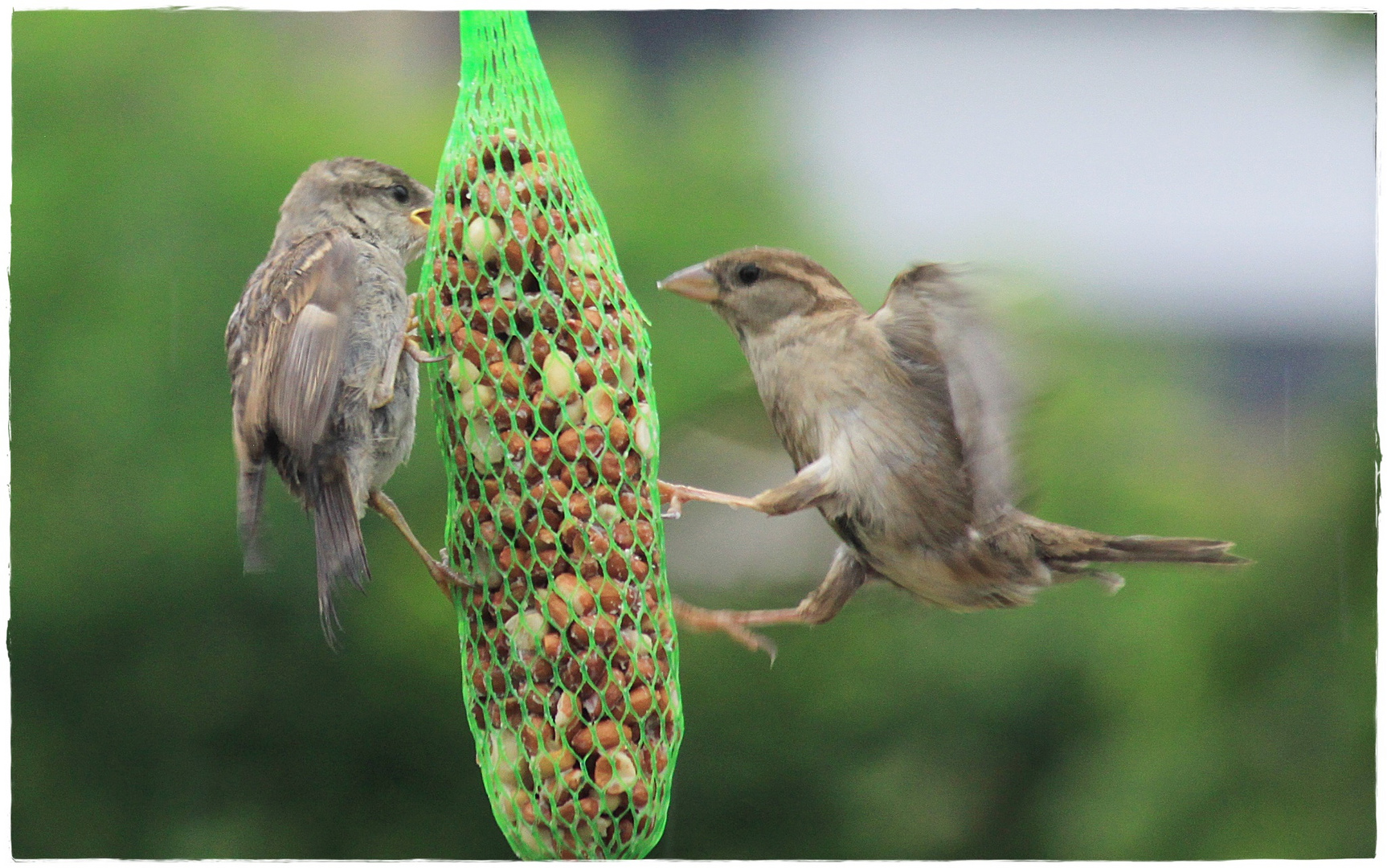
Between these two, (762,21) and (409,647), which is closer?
(409,647)

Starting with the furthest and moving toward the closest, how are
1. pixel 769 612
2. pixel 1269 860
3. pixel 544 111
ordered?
pixel 1269 860 → pixel 769 612 → pixel 544 111

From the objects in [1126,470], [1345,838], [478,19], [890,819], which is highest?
[478,19]

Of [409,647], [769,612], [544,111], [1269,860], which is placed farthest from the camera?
[1269,860]

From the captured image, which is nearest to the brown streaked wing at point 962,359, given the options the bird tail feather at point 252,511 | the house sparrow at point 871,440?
the house sparrow at point 871,440

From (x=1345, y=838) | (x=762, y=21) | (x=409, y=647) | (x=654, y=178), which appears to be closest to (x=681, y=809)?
(x=409, y=647)

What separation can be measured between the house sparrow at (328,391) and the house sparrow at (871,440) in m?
0.53

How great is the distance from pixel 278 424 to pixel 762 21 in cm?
214

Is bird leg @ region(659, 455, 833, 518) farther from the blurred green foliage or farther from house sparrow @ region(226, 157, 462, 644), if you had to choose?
the blurred green foliage

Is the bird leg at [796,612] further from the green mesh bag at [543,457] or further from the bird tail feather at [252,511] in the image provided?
the bird tail feather at [252,511]

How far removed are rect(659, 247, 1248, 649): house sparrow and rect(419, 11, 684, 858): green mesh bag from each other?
0.27 m

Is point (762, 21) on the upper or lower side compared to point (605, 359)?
upper

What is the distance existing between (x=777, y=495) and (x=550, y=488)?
0.42m

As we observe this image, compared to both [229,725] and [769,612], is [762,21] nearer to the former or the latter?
[769,612]

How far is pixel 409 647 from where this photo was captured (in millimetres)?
3268
